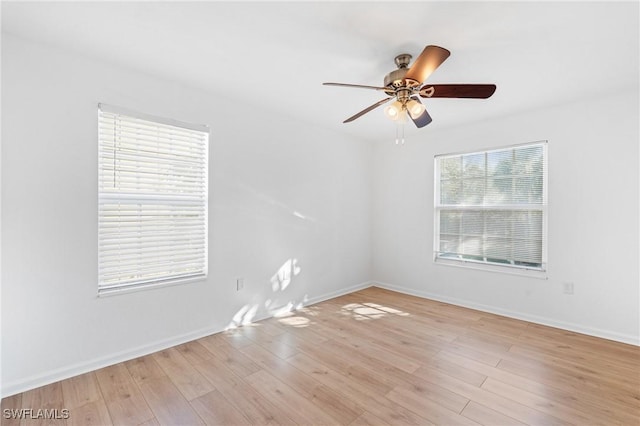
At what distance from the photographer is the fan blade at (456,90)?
2.05m

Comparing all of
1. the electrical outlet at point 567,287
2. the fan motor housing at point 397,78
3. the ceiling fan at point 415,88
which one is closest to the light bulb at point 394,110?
the ceiling fan at point 415,88

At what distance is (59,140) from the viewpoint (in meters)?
2.15

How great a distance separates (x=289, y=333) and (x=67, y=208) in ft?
7.11

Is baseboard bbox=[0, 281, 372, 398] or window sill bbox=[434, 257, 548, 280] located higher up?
window sill bbox=[434, 257, 548, 280]

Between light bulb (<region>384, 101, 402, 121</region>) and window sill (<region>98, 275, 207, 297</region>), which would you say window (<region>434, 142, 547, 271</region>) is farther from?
window sill (<region>98, 275, 207, 297</region>)

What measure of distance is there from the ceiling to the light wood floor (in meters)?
2.39

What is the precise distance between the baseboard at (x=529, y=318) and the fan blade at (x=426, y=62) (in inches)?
118

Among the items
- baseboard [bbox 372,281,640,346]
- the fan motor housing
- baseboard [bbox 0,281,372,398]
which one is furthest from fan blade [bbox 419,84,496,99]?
baseboard [bbox 0,281,372,398]

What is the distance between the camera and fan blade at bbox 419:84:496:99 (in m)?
2.05

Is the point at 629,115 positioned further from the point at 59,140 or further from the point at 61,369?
the point at 61,369

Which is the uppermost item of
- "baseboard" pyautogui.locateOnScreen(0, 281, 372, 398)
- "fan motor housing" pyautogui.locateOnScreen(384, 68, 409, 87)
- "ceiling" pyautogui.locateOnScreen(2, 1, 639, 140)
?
"ceiling" pyautogui.locateOnScreen(2, 1, 639, 140)

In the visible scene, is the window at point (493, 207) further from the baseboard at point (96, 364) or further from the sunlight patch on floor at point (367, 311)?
the baseboard at point (96, 364)

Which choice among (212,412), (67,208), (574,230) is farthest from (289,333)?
(574,230)

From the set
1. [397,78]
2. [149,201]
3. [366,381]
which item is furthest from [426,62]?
[149,201]
